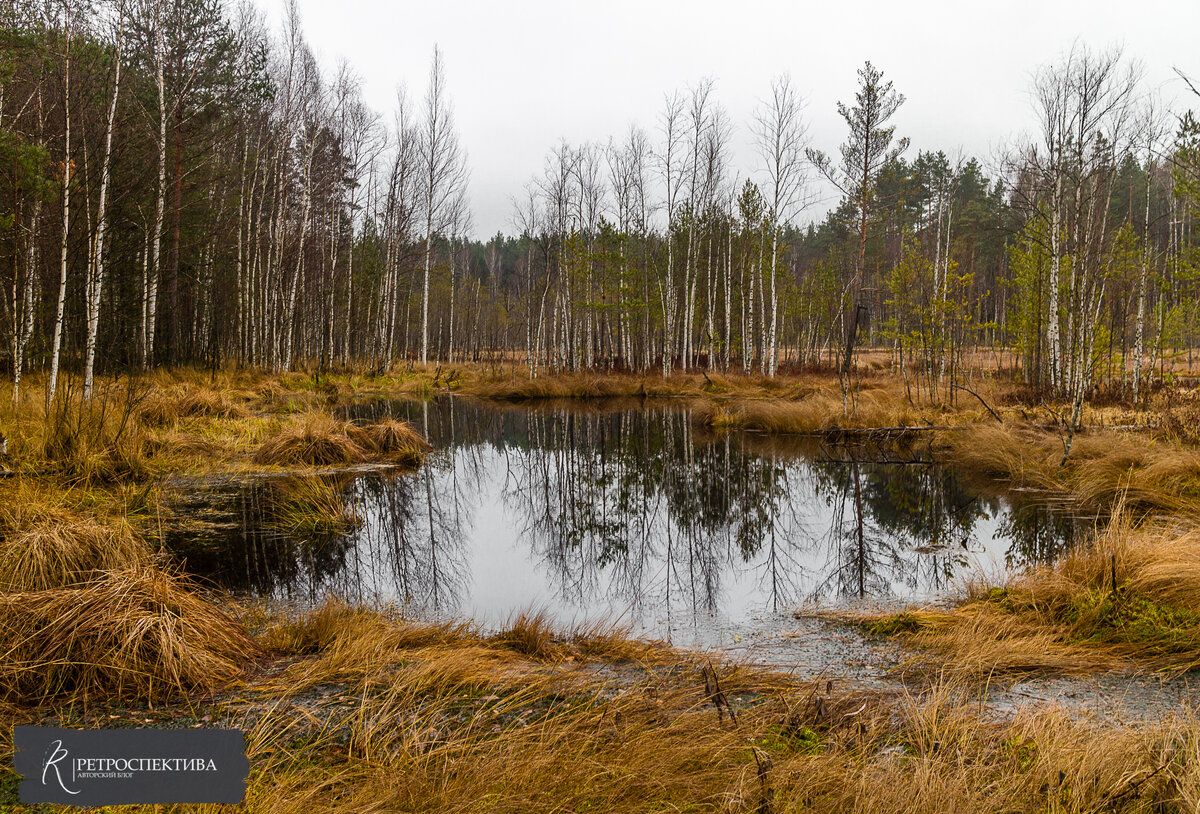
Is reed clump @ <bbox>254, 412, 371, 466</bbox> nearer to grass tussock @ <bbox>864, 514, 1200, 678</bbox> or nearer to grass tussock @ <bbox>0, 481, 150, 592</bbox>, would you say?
grass tussock @ <bbox>0, 481, 150, 592</bbox>

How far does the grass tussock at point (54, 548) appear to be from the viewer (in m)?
3.90

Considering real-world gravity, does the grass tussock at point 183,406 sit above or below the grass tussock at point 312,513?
above

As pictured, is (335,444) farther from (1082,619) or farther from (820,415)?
(820,415)

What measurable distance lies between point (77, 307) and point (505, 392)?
42.0ft

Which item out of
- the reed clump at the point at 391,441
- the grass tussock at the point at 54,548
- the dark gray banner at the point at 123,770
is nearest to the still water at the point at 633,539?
the reed clump at the point at 391,441

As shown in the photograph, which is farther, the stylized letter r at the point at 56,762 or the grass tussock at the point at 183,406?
the grass tussock at the point at 183,406

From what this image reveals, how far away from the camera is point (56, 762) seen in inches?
78.0

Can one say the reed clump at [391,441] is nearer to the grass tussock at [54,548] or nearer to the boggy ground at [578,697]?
the boggy ground at [578,697]

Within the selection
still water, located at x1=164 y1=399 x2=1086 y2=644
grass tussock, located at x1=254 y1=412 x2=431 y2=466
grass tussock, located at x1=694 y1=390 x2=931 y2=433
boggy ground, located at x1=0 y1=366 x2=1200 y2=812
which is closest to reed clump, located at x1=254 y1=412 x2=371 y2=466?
grass tussock, located at x1=254 y1=412 x2=431 y2=466

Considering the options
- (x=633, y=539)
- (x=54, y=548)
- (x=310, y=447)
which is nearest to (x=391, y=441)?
(x=310, y=447)

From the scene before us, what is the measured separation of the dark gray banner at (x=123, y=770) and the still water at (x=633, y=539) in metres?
2.99

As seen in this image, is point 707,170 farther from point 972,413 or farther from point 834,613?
point 834,613

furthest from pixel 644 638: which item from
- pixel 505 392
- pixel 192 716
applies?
pixel 505 392

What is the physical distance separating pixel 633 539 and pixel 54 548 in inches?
196
